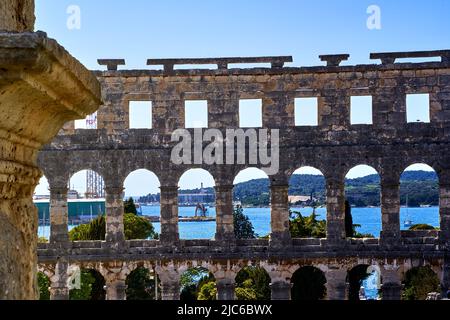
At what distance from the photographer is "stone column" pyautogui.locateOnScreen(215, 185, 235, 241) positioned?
21.4 metres

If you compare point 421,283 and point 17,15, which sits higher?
point 17,15

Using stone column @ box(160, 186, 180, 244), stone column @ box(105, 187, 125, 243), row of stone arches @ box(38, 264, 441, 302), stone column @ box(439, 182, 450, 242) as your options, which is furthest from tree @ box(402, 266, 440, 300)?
stone column @ box(105, 187, 125, 243)

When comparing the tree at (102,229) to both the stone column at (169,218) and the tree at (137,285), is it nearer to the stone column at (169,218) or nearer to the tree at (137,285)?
the tree at (137,285)

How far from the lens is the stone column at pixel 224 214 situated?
21422mm

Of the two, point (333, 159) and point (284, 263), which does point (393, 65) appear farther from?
point (284, 263)

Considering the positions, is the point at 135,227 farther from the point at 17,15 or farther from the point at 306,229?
the point at 17,15

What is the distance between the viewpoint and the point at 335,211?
21.4m

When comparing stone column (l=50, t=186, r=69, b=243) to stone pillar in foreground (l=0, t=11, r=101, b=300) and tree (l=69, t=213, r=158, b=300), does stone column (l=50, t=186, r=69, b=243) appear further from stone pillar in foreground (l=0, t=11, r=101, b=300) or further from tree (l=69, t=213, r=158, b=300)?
stone pillar in foreground (l=0, t=11, r=101, b=300)

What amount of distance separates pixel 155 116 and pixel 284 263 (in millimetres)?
5698

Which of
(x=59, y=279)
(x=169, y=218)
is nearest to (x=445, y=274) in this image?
(x=169, y=218)

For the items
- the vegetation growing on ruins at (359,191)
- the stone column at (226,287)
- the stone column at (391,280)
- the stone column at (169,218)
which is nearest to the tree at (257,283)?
the stone column at (226,287)
